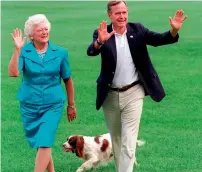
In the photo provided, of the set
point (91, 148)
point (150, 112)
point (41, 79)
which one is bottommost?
point (150, 112)

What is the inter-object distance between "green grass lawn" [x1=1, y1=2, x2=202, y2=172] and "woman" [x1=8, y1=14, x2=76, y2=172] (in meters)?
1.26

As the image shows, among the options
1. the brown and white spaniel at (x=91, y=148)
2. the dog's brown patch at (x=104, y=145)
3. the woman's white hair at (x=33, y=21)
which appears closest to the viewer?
the woman's white hair at (x=33, y=21)

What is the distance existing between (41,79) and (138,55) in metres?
1.12

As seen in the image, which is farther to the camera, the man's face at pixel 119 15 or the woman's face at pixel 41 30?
the woman's face at pixel 41 30

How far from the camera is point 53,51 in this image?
8891mm

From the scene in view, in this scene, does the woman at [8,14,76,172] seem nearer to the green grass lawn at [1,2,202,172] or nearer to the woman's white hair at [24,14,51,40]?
the woman's white hair at [24,14,51,40]

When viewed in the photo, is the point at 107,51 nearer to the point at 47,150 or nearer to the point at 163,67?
the point at 47,150

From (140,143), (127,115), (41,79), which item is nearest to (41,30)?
(41,79)

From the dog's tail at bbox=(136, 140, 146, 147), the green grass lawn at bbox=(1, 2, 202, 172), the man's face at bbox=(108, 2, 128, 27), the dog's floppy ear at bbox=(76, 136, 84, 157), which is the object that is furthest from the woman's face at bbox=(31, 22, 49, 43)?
the dog's tail at bbox=(136, 140, 146, 147)

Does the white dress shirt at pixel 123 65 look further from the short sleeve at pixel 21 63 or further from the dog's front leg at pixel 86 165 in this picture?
the dog's front leg at pixel 86 165

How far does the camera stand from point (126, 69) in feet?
28.8

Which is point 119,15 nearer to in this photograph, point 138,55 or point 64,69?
point 138,55

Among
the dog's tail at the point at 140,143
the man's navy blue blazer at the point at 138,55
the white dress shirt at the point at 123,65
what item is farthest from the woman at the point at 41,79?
the dog's tail at the point at 140,143

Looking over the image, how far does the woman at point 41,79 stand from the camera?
8.80 meters
